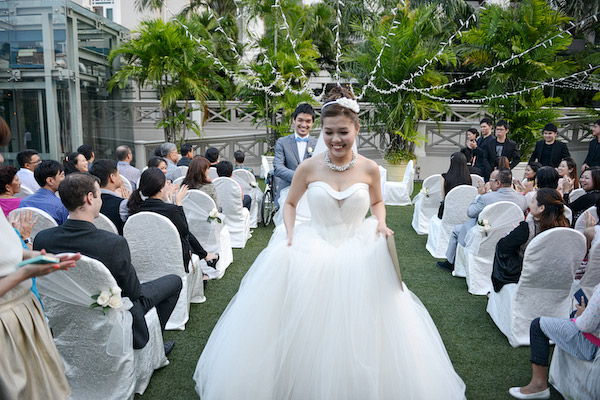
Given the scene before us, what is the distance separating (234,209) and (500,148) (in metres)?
4.93

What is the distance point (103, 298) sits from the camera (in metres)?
2.62

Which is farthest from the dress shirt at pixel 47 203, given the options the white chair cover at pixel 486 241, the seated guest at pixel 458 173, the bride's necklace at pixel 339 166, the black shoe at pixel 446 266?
the seated guest at pixel 458 173

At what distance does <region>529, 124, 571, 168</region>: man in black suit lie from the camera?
313 inches

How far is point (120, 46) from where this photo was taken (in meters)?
10.8

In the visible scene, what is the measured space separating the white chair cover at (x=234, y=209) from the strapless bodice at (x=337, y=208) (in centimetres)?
326

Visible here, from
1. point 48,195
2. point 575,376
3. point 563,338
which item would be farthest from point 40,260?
point 575,376

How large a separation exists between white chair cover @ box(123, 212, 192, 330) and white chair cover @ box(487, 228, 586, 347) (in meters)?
2.74

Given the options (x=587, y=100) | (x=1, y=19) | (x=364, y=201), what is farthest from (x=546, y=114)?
(x=1, y=19)

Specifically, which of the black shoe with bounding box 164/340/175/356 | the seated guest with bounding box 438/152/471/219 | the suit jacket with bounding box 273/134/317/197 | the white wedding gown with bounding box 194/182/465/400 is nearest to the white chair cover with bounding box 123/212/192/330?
the black shoe with bounding box 164/340/175/356

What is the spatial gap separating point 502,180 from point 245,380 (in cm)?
361

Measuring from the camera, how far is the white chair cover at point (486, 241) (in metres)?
4.69

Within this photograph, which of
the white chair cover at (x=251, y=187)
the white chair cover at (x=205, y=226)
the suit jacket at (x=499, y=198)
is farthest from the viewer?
the white chair cover at (x=251, y=187)

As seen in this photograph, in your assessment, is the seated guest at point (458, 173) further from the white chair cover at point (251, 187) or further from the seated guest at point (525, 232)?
the white chair cover at point (251, 187)

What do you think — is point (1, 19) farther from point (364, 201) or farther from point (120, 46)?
point (364, 201)
